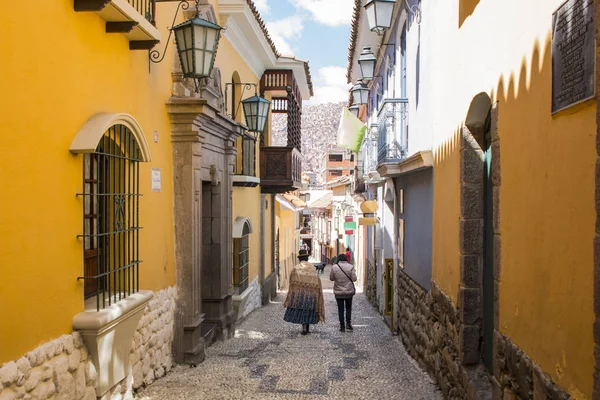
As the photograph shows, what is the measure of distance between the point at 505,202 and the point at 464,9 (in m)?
2.52

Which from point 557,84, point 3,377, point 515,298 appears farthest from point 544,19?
point 3,377

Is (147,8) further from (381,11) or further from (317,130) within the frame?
(317,130)

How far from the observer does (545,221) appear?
3.59m

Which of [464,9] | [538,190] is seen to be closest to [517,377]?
[538,190]

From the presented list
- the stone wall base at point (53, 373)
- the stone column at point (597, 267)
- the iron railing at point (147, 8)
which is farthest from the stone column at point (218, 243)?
the stone column at point (597, 267)

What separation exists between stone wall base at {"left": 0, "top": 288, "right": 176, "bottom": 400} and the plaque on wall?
345 centimetres

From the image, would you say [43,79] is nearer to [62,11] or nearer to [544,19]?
[62,11]

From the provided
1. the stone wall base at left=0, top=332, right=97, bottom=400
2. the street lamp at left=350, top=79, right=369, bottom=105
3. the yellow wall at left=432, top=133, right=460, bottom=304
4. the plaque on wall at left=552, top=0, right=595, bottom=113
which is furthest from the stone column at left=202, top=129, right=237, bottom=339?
the plaque on wall at left=552, top=0, right=595, bottom=113

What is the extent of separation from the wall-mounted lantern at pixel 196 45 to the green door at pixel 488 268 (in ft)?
10.1

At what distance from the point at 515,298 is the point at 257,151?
1133 cm

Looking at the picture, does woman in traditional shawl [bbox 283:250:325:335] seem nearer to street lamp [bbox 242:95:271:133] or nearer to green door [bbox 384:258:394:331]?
green door [bbox 384:258:394:331]

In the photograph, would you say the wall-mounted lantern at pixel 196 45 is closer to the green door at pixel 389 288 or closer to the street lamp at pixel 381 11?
the street lamp at pixel 381 11

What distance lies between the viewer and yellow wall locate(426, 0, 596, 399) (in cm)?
298

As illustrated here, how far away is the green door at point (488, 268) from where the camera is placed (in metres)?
5.61
